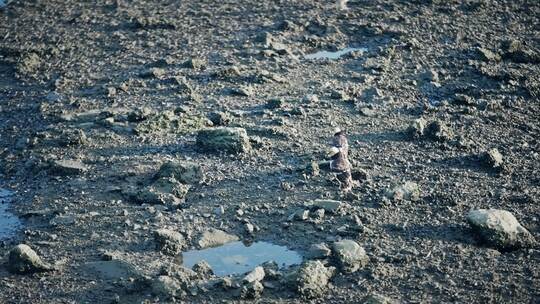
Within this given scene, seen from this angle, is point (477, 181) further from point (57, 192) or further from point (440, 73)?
point (57, 192)

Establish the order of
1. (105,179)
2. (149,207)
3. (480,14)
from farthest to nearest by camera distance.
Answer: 1. (480,14)
2. (105,179)
3. (149,207)

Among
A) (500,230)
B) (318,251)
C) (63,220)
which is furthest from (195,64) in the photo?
(500,230)

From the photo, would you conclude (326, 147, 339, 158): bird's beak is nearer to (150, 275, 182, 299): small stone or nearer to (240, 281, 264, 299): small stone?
(240, 281, 264, 299): small stone

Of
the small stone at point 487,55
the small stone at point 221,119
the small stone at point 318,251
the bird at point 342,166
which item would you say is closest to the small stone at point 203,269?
the small stone at point 318,251

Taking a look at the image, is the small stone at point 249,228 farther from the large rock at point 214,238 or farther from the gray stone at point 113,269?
the gray stone at point 113,269

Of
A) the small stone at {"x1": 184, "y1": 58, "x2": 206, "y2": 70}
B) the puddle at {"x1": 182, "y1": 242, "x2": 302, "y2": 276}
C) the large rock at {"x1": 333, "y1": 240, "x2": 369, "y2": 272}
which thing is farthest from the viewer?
the small stone at {"x1": 184, "y1": 58, "x2": 206, "y2": 70}

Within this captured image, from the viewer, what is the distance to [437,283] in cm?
798

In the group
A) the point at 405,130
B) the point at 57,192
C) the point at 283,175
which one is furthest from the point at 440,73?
the point at 57,192

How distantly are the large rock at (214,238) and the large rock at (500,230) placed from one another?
323 cm

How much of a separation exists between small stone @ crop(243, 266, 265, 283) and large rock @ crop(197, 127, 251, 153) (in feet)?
9.99

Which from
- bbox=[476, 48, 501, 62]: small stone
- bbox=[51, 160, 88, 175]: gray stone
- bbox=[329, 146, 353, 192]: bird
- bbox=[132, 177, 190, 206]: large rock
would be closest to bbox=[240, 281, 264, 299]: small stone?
bbox=[132, 177, 190, 206]: large rock

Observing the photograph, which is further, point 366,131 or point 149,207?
point 366,131

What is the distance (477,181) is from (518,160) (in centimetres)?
114

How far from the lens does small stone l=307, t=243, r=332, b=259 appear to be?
8336mm
